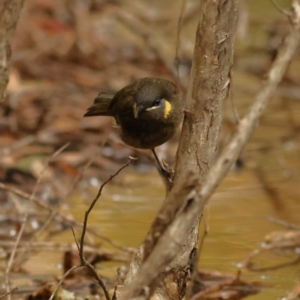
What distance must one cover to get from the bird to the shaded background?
0.67ft

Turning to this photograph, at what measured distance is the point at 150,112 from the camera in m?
1.79

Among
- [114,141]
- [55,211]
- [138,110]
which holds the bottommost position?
[55,211]

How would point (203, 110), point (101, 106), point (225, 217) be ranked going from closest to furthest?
point (203, 110), point (101, 106), point (225, 217)

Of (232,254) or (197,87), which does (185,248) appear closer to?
(197,87)

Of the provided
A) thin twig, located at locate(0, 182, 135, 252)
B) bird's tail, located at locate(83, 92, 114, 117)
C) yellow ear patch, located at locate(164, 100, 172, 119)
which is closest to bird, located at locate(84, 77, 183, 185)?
yellow ear patch, located at locate(164, 100, 172, 119)

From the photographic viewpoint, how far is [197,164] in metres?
1.51

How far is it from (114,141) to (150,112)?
84 centimetres

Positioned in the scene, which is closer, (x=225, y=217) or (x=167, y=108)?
(x=167, y=108)

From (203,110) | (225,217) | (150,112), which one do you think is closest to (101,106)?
(150,112)

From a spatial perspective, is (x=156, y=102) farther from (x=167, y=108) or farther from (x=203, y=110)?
(x=203, y=110)

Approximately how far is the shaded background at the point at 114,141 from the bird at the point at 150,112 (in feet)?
0.67

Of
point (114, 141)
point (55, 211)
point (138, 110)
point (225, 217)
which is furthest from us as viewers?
point (225, 217)

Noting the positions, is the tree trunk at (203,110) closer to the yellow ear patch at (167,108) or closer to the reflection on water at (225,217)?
the yellow ear patch at (167,108)

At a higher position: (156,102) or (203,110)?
(156,102)
